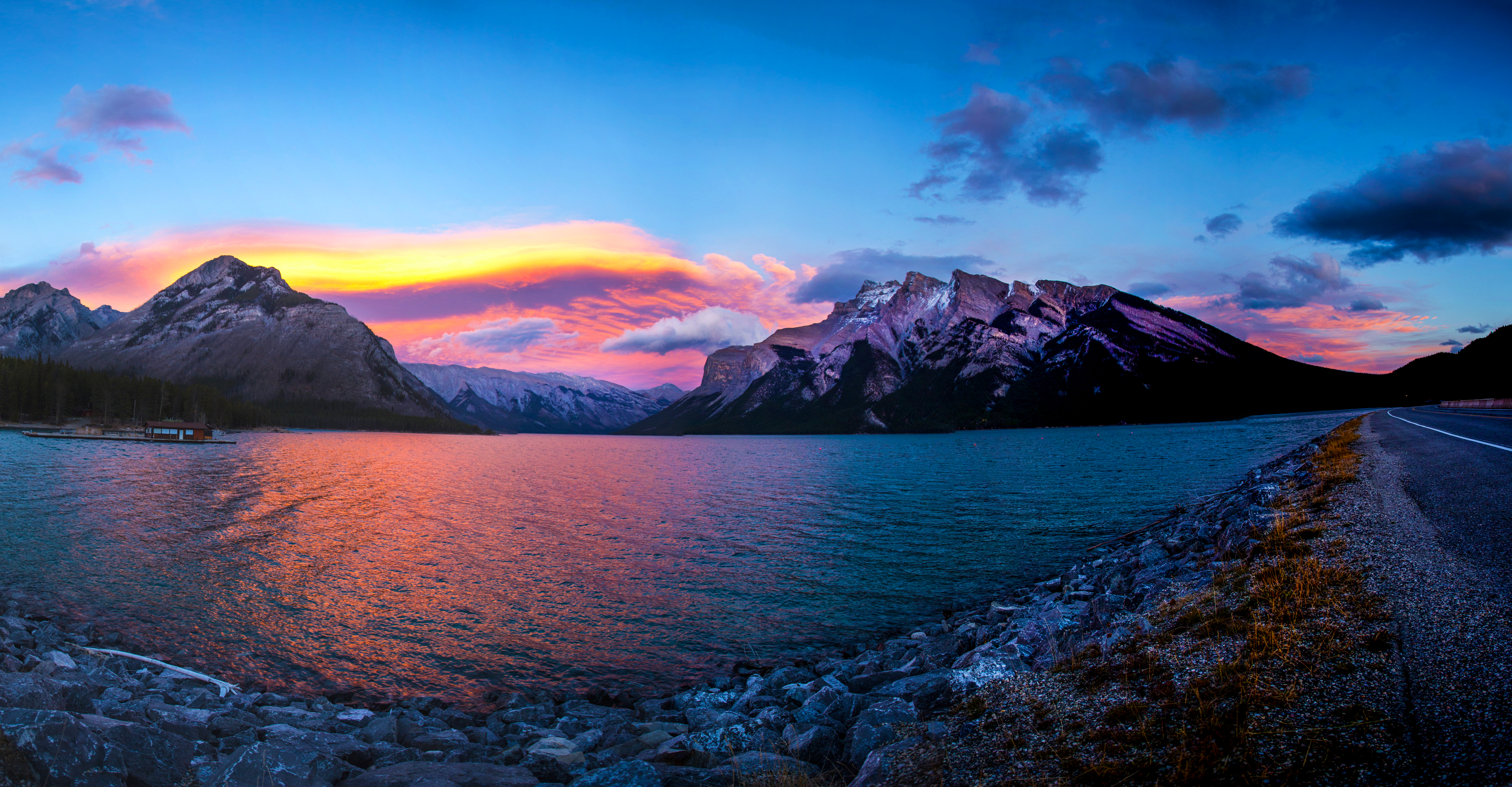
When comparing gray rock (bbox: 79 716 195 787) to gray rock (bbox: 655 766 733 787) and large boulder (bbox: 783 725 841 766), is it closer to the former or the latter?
gray rock (bbox: 655 766 733 787)

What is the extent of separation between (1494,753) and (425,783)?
13.3 m

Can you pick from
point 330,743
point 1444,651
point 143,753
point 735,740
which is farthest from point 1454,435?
point 143,753

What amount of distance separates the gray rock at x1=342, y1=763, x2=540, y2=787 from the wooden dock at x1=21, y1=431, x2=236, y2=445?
180m

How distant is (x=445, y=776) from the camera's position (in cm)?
1045

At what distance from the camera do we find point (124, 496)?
56.8m

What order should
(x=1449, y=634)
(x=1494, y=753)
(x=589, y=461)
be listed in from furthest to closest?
1. (x=589, y=461)
2. (x=1449, y=634)
3. (x=1494, y=753)

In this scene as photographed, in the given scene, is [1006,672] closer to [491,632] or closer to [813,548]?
[491,632]

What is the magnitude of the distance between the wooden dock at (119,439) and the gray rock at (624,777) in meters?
182

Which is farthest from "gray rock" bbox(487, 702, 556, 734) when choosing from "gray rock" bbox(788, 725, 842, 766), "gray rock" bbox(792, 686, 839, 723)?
"gray rock" bbox(788, 725, 842, 766)

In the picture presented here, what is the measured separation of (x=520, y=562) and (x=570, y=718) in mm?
21475

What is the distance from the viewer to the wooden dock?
146250 millimetres

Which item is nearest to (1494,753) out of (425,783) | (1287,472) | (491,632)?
(425,783)

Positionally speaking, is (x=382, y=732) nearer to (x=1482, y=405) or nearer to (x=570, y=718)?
(x=570, y=718)

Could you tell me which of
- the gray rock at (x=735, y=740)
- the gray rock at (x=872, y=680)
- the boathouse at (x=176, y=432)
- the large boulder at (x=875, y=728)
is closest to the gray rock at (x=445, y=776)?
the gray rock at (x=735, y=740)
